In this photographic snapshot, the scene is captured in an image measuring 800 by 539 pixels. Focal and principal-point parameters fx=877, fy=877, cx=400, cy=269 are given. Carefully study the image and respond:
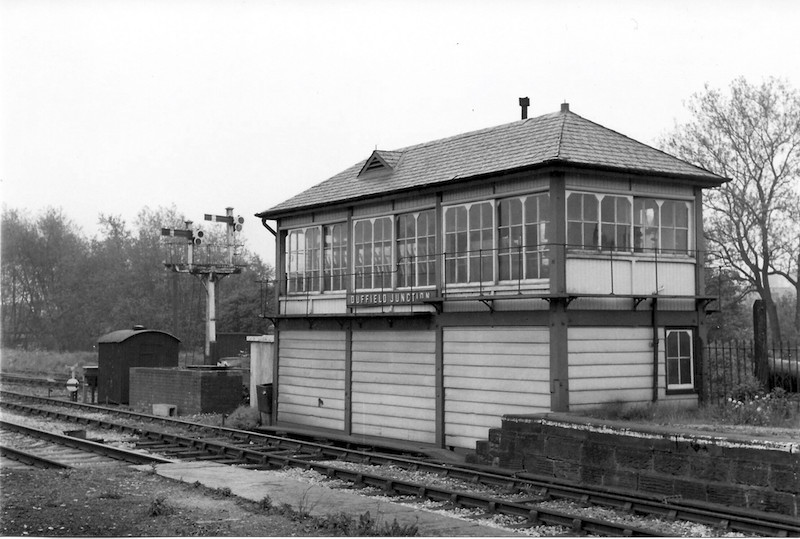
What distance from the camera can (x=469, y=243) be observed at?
17516 millimetres

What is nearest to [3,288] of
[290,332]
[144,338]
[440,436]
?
[144,338]

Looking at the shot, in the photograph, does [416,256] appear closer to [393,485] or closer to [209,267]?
[393,485]

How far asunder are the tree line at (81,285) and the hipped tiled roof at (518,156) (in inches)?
1674

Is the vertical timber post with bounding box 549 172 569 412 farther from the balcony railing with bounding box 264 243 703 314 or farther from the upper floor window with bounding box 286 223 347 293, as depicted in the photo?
the upper floor window with bounding box 286 223 347 293

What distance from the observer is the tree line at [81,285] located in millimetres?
63750

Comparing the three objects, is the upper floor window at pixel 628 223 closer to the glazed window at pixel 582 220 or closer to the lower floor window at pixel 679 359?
the glazed window at pixel 582 220

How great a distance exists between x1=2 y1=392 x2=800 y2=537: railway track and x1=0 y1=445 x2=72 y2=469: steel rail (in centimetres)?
248

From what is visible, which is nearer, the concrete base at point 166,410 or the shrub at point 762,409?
the shrub at point 762,409

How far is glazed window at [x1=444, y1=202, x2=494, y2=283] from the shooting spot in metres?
17.1

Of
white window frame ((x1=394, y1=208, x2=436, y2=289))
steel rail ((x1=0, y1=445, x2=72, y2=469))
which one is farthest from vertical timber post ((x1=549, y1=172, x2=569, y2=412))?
steel rail ((x1=0, y1=445, x2=72, y2=469))

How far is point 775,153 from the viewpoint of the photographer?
36.8 meters

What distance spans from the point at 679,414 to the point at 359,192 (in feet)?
29.0

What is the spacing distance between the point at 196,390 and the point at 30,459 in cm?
929

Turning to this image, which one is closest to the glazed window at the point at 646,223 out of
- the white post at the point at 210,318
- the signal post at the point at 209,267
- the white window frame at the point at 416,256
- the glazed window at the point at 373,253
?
the white window frame at the point at 416,256
